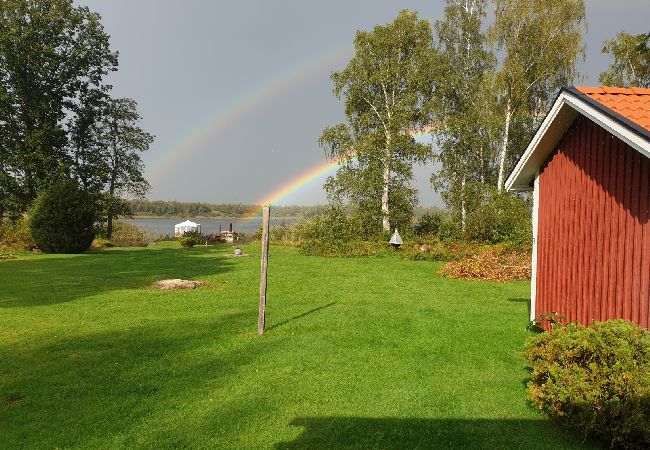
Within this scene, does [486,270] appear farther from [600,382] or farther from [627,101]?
[600,382]

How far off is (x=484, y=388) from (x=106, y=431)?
4593mm

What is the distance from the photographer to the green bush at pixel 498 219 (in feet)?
82.7

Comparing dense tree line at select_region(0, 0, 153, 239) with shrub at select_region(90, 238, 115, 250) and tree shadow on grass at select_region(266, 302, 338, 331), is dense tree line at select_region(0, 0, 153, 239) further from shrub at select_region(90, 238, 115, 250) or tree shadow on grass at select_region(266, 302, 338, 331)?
tree shadow on grass at select_region(266, 302, 338, 331)

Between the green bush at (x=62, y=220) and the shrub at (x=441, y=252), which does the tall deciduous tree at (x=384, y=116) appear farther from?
the green bush at (x=62, y=220)

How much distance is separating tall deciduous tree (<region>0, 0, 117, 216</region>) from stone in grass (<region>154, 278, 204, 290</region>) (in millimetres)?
22837

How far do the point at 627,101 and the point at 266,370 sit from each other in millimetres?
6372

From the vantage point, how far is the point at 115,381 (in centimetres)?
603

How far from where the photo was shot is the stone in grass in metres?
13.1

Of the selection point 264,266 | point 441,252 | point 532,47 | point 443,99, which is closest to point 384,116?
point 443,99

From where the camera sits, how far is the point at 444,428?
4.80 m

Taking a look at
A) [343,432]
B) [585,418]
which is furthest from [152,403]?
[585,418]

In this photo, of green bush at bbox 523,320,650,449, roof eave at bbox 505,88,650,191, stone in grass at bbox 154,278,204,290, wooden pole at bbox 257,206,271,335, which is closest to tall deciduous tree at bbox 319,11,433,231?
stone in grass at bbox 154,278,204,290

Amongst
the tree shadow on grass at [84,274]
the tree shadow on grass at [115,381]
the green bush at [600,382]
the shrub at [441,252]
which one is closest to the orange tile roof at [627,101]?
the green bush at [600,382]

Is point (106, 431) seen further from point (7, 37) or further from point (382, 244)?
point (7, 37)
